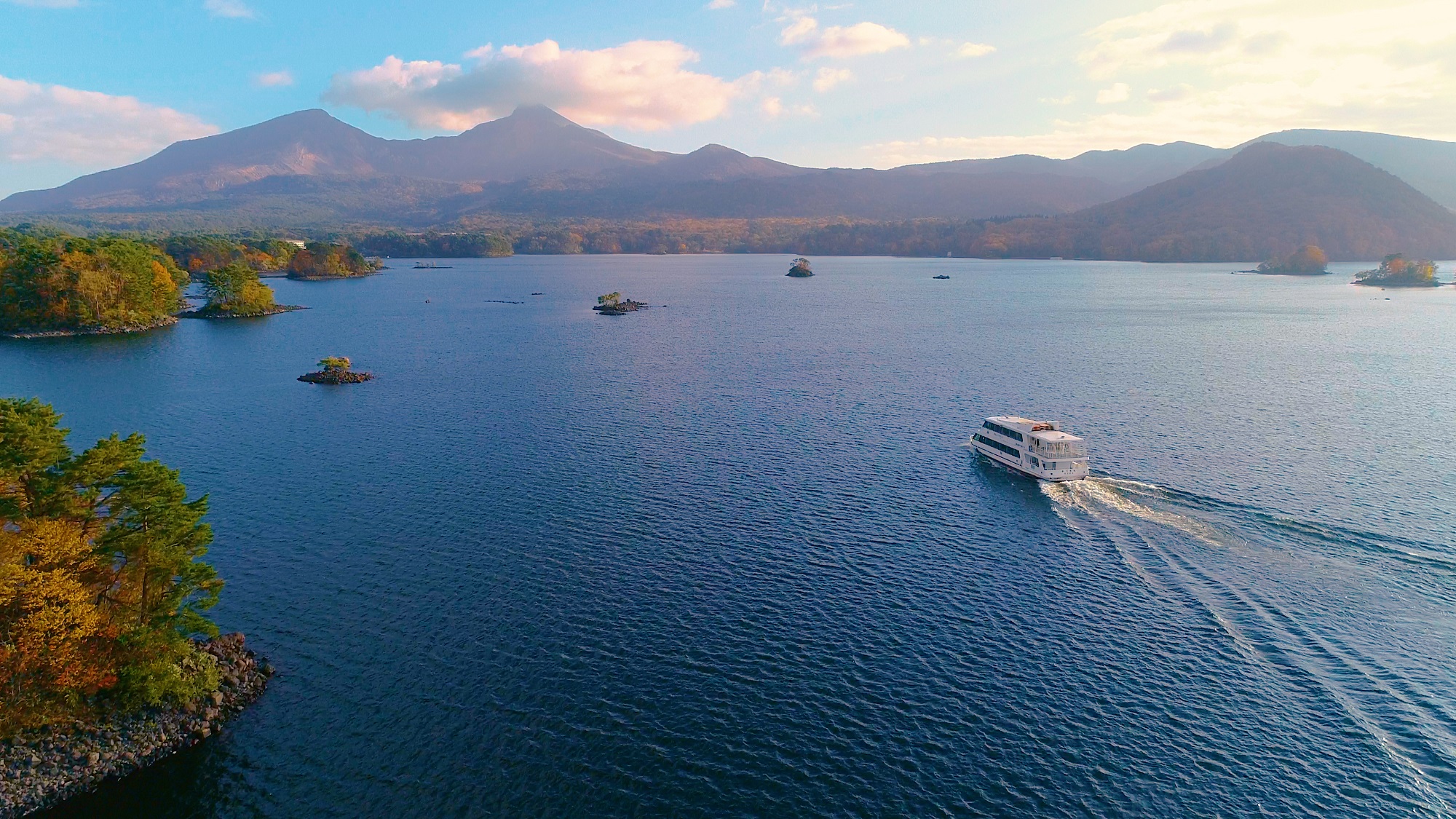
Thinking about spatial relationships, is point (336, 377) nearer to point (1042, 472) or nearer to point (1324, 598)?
point (1042, 472)

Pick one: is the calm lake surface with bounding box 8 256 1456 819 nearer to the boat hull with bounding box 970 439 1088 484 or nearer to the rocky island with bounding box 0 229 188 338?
the boat hull with bounding box 970 439 1088 484

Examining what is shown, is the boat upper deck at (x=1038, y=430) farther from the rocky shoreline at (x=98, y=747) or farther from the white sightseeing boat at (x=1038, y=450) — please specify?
the rocky shoreline at (x=98, y=747)

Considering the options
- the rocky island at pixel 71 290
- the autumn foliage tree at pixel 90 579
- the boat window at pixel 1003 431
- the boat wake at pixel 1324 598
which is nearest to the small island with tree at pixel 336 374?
the rocky island at pixel 71 290

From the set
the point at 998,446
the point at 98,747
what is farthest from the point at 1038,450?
the point at 98,747

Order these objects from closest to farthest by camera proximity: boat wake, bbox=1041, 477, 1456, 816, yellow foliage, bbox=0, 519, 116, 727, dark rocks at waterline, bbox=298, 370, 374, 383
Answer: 1. yellow foliage, bbox=0, 519, 116, 727
2. boat wake, bbox=1041, 477, 1456, 816
3. dark rocks at waterline, bbox=298, 370, 374, 383

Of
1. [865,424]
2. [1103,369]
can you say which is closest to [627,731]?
[865,424]

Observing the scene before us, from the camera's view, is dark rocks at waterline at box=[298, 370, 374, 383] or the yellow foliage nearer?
the yellow foliage

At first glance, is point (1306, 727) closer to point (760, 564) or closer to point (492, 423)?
point (760, 564)

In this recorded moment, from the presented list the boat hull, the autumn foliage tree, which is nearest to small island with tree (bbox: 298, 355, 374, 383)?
the autumn foliage tree
